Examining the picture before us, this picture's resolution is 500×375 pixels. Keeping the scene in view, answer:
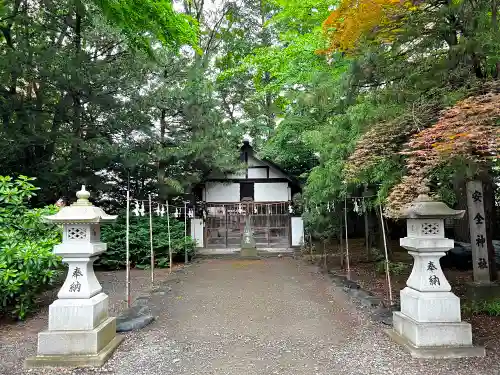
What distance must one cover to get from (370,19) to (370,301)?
471 centimetres

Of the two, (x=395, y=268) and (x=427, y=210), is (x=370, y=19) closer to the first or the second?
(x=427, y=210)

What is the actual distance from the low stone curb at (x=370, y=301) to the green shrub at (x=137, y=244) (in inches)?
241

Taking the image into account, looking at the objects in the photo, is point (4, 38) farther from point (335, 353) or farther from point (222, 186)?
point (335, 353)

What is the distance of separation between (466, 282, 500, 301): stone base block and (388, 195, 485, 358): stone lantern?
2765 mm

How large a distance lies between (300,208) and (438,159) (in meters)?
12.4

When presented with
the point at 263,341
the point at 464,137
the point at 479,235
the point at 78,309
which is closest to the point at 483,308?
the point at 479,235

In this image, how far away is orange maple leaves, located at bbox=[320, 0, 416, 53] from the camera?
5.46 m

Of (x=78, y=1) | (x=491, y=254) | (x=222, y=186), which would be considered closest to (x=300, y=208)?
(x=222, y=186)

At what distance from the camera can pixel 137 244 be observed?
41.1 ft

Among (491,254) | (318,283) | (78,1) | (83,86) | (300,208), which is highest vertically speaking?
(78,1)

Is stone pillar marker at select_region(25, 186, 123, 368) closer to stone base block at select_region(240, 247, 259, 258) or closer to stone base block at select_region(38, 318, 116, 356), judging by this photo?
stone base block at select_region(38, 318, 116, 356)

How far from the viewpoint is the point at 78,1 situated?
26.8 feet

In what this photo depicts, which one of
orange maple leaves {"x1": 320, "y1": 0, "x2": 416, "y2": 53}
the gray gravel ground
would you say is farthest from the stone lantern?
orange maple leaves {"x1": 320, "y1": 0, "x2": 416, "y2": 53}

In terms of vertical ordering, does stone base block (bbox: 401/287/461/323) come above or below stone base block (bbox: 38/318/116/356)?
above
